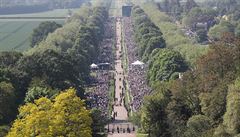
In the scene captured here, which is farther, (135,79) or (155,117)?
(135,79)

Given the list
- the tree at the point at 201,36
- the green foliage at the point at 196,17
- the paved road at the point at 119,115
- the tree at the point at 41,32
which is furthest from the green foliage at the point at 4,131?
the green foliage at the point at 196,17

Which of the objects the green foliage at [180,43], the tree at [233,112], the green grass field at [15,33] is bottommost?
the green grass field at [15,33]

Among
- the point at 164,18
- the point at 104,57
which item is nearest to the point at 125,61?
the point at 104,57

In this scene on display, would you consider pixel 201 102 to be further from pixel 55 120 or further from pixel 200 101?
pixel 55 120

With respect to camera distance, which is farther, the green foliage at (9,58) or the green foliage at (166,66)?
the green foliage at (166,66)

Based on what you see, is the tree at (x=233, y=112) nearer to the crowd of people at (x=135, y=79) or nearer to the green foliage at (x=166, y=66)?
the crowd of people at (x=135, y=79)

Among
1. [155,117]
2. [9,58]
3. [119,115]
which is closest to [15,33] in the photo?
[9,58]
